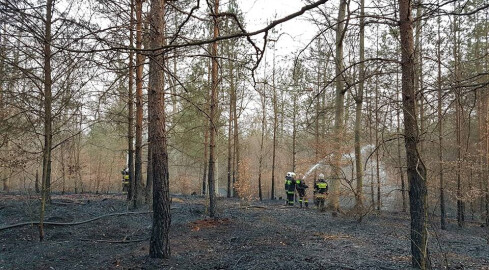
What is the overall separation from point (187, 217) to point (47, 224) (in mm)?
3989

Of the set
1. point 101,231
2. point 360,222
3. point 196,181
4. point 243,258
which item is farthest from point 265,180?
point 243,258

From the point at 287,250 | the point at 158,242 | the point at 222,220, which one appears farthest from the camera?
the point at 222,220

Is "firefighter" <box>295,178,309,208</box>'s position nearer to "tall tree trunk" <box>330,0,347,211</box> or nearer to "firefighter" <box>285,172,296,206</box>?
"firefighter" <box>285,172,296,206</box>

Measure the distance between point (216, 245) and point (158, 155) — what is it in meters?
2.77

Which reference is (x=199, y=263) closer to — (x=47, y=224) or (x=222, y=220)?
(x=222, y=220)

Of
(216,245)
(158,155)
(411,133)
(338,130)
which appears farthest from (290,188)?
(411,133)

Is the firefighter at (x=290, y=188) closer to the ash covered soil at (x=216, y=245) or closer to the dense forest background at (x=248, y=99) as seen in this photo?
the dense forest background at (x=248, y=99)

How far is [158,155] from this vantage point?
18.9ft

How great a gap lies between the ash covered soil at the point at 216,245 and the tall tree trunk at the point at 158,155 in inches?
14.1

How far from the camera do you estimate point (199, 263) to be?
587cm

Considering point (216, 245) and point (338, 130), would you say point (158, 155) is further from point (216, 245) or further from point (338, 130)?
point (338, 130)

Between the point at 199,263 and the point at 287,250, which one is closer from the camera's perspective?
the point at 199,263

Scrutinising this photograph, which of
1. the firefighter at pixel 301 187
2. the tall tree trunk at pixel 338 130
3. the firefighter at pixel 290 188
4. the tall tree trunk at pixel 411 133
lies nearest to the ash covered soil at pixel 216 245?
the tall tree trunk at pixel 411 133

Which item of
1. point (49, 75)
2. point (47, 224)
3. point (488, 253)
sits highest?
point (49, 75)
